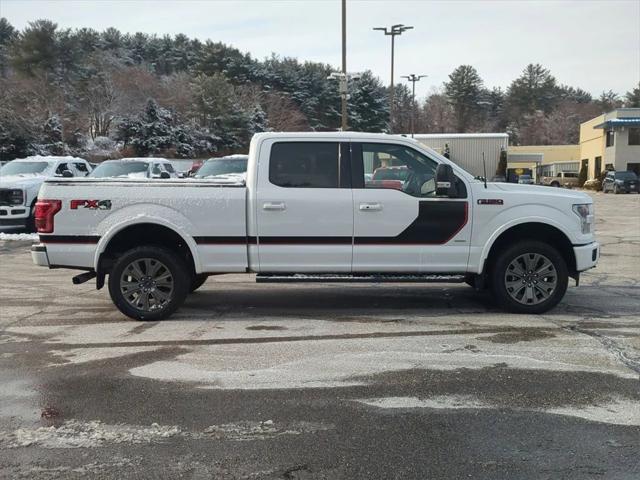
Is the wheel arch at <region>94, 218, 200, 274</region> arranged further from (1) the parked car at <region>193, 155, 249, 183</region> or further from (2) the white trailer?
(2) the white trailer

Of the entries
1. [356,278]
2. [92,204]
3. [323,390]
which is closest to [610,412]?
[323,390]

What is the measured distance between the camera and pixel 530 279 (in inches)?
278

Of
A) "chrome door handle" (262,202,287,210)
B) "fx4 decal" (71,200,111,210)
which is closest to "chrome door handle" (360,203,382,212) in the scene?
"chrome door handle" (262,202,287,210)

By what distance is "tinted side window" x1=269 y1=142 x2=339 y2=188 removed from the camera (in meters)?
6.91

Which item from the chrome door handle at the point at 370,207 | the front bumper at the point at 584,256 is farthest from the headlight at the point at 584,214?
the chrome door handle at the point at 370,207

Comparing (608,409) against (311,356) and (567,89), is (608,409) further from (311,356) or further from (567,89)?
(567,89)

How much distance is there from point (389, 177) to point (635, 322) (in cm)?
321

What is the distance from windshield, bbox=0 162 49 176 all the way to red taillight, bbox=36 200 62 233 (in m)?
10.8

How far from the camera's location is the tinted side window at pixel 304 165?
22.7 ft

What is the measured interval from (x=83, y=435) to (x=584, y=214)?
5842 millimetres

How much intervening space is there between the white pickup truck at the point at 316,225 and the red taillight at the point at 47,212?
1cm

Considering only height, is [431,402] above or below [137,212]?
below

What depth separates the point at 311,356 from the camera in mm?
5602

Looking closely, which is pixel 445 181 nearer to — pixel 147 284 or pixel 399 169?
pixel 399 169
